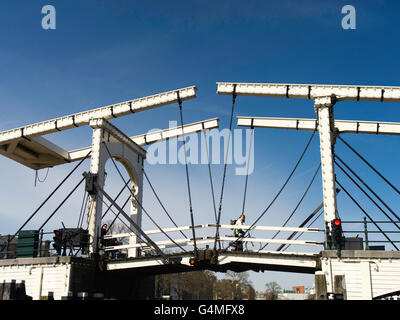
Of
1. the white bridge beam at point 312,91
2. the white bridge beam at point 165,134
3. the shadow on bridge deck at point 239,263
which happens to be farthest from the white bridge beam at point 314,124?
the shadow on bridge deck at point 239,263

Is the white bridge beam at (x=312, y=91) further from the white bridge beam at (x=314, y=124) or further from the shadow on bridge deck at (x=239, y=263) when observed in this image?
the shadow on bridge deck at (x=239, y=263)

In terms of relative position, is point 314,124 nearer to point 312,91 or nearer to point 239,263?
point 312,91

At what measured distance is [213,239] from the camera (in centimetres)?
1423

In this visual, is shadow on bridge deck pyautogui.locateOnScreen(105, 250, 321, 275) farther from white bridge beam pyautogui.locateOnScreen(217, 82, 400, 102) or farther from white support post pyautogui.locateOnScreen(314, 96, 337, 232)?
white bridge beam pyautogui.locateOnScreen(217, 82, 400, 102)

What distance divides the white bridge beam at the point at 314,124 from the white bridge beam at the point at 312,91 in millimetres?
1994

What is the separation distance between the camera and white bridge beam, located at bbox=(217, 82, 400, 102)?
1407cm

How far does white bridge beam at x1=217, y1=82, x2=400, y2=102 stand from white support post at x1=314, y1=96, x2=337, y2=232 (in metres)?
0.31

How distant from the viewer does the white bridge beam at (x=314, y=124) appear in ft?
53.7

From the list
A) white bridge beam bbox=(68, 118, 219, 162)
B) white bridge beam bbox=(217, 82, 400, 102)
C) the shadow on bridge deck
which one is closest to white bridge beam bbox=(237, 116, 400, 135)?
white bridge beam bbox=(68, 118, 219, 162)

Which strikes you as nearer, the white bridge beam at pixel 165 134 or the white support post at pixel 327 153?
the white support post at pixel 327 153

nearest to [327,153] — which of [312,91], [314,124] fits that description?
[312,91]
